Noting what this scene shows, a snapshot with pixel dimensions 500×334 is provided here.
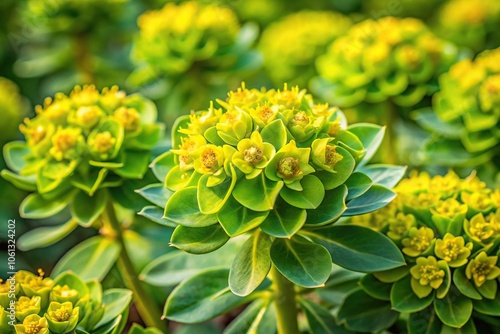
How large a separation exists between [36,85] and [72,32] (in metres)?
0.69

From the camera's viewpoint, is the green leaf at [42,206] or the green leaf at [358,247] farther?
the green leaf at [42,206]

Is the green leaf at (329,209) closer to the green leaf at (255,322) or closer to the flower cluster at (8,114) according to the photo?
the green leaf at (255,322)

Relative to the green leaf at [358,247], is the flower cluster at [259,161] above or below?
above

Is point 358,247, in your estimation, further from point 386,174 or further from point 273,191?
point 273,191

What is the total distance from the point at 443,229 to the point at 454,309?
186 mm

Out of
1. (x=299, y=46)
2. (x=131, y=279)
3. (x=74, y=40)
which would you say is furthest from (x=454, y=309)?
(x=74, y=40)

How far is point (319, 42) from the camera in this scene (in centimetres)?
276

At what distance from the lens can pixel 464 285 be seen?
1505 millimetres

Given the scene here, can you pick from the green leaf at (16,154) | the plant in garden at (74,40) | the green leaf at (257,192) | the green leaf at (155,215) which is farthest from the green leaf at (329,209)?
the plant in garden at (74,40)

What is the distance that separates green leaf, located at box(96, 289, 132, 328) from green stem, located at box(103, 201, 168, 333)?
27 centimetres

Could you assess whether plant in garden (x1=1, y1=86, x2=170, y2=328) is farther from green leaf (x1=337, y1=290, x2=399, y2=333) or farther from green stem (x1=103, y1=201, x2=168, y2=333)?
green leaf (x1=337, y1=290, x2=399, y2=333)

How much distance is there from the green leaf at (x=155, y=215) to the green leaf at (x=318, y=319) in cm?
44

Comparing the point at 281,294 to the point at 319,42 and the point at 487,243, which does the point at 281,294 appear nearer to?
the point at 487,243

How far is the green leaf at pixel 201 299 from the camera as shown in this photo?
1.59 m
